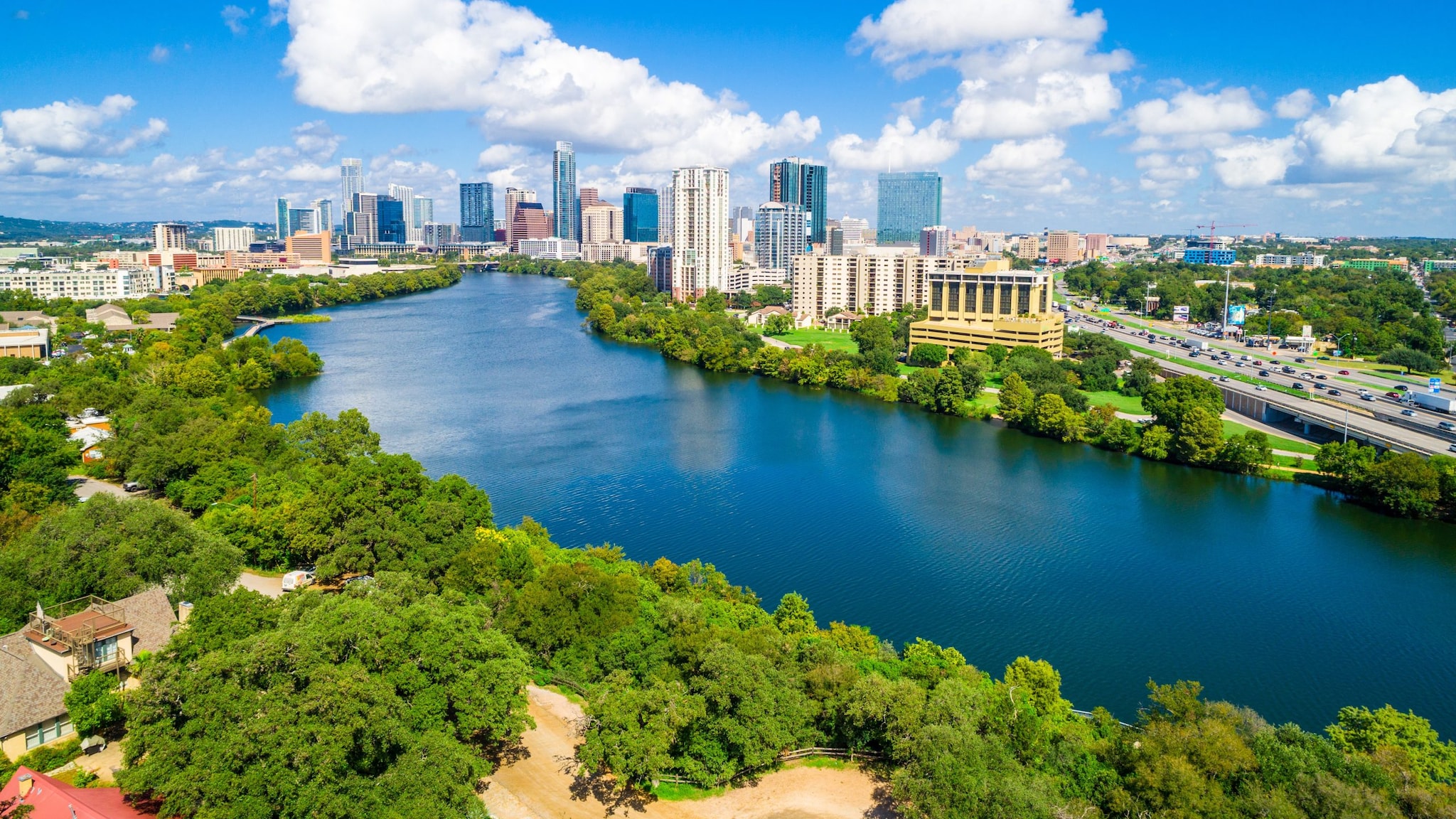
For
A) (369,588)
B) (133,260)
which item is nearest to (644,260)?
(133,260)

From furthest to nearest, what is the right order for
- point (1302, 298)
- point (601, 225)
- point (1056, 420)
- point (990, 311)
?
point (601, 225)
point (1302, 298)
point (990, 311)
point (1056, 420)

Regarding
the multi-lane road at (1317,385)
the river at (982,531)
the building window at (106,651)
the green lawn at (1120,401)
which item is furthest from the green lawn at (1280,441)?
the building window at (106,651)

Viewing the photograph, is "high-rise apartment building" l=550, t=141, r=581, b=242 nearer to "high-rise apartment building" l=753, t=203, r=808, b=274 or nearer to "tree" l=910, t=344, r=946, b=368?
"high-rise apartment building" l=753, t=203, r=808, b=274

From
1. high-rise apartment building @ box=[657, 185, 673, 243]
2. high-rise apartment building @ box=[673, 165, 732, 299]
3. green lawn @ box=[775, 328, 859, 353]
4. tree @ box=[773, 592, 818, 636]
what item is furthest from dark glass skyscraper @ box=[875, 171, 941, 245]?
tree @ box=[773, 592, 818, 636]

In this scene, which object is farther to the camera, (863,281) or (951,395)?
(863,281)

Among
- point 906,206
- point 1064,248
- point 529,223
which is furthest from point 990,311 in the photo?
point 529,223

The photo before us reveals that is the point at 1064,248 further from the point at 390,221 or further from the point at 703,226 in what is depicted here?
the point at 390,221
